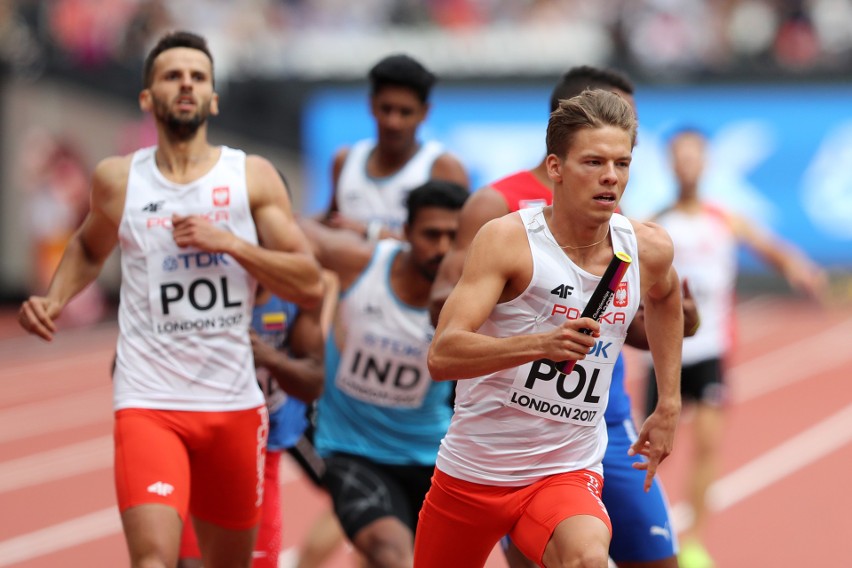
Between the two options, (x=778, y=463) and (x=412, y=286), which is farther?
(x=778, y=463)

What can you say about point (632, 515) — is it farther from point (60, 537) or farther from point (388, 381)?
point (60, 537)

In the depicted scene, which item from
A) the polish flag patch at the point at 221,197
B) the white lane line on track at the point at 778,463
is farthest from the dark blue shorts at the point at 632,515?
the white lane line on track at the point at 778,463

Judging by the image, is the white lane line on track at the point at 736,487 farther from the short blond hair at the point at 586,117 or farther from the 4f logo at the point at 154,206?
the short blond hair at the point at 586,117

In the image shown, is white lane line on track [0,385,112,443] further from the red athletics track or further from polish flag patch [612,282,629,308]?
polish flag patch [612,282,629,308]

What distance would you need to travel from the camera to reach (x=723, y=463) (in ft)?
35.5

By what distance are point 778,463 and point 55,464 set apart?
217 inches

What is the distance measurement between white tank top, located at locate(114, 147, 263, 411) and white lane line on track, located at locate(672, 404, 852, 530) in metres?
4.32

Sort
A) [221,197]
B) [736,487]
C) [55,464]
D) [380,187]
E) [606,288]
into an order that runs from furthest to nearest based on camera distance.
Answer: [55,464], [736,487], [380,187], [221,197], [606,288]

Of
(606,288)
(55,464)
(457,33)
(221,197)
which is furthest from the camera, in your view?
(457,33)

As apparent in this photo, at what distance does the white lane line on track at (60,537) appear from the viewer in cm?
831

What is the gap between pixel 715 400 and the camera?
27.2 ft

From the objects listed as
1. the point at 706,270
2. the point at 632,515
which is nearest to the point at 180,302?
the point at 632,515

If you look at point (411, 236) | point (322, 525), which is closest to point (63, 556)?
point (322, 525)

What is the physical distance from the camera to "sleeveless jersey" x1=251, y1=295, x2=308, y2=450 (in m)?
5.77
